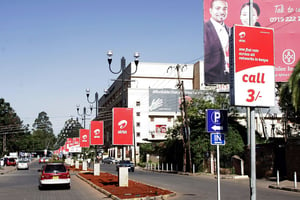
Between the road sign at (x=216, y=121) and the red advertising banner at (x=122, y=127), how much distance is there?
38.6ft

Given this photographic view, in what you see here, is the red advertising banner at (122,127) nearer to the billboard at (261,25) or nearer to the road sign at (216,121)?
the road sign at (216,121)

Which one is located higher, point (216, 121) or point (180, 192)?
point (216, 121)

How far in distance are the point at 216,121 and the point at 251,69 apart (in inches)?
103

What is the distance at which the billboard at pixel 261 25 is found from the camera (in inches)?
1358

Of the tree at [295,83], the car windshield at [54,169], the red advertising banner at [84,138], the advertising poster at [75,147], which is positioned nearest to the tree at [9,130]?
the advertising poster at [75,147]

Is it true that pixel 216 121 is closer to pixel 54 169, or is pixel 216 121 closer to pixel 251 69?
pixel 251 69

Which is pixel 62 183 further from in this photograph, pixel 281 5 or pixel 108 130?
pixel 108 130

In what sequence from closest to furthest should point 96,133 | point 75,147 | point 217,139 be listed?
point 217,139 → point 96,133 → point 75,147

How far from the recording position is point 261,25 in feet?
114

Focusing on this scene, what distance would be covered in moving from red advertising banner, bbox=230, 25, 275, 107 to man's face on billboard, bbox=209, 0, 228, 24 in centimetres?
2773

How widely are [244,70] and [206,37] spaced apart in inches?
1107

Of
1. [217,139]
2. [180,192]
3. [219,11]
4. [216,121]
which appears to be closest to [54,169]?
[180,192]

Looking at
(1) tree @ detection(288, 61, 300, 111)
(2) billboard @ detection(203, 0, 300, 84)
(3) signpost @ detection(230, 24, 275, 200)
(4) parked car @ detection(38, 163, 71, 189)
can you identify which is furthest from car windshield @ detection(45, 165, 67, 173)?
(3) signpost @ detection(230, 24, 275, 200)

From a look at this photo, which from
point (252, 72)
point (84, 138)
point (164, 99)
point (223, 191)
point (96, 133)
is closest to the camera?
point (252, 72)
